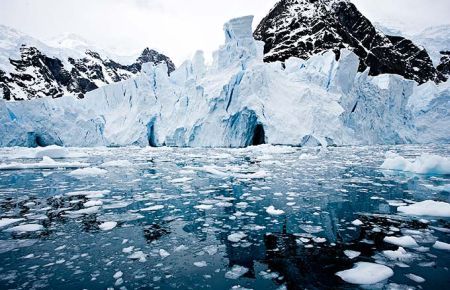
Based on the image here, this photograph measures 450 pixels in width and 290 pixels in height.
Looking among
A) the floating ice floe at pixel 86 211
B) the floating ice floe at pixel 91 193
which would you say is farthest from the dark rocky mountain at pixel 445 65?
the floating ice floe at pixel 86 211

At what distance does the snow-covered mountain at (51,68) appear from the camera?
7481cm

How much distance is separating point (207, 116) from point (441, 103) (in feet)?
62.0

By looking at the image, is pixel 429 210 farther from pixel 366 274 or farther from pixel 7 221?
pixel 7 221

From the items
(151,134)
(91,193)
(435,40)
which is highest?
(435,40)

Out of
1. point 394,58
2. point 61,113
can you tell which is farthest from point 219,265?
point 394,58

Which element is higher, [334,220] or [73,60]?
[73,60]

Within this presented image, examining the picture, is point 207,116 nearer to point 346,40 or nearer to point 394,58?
point 346,40

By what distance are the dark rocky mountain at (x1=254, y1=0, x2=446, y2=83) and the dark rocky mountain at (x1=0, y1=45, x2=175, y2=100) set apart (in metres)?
34.7

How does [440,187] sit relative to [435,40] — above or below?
below

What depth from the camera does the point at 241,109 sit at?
1912cm

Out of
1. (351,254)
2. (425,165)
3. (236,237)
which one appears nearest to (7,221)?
(236,237)

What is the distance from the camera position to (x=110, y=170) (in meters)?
9.44

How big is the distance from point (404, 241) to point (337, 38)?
2176 inches

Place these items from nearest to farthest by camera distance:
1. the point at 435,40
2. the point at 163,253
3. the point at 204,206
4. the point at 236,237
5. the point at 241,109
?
the point at 163,253, the point at 236,237, the point at 204,206, the point at 241,109, the point at 435,40
